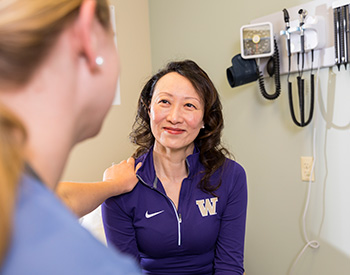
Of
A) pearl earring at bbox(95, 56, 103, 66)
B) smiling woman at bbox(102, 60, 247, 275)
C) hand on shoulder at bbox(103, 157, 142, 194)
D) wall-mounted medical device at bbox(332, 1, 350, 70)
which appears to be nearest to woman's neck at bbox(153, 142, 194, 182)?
smiling woman at bbox(102, 60, 247, 275)

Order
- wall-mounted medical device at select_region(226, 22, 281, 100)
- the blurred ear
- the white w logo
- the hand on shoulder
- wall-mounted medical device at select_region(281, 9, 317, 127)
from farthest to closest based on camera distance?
wall-mounted medical device at select_region(226, 22, 281, 100), wall-mounted medical device at select_region(281, 9, 317, 127), the white w logo, the hand on shoulder, the blurred ear

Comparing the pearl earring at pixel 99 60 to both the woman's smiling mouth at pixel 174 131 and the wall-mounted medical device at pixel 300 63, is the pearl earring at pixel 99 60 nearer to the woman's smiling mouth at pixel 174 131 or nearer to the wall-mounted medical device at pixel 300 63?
the woman's smiling mouth at pixel 174 131

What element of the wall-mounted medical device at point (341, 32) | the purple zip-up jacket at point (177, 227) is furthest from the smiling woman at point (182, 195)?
the wall-mounted medical device at point (341, 32)

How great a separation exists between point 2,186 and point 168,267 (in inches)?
43.6

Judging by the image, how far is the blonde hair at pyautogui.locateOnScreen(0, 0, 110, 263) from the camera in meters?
0.40

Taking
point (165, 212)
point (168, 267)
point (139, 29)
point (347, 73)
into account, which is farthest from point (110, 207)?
point (139, 29)

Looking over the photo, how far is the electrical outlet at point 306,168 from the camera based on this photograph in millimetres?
1754

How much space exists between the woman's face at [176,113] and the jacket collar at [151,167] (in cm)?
7

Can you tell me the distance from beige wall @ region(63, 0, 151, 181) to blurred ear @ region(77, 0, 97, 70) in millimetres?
1817

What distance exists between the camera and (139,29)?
258 centimetres

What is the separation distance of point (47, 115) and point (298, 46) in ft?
4.76

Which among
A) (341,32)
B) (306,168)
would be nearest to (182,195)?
(306,168)

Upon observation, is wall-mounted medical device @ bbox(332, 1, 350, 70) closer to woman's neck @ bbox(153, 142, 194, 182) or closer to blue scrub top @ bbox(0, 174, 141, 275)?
woman's neck @ bbox(153, 142, 194, 182)

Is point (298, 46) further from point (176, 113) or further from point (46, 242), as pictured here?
point (46, 242)
